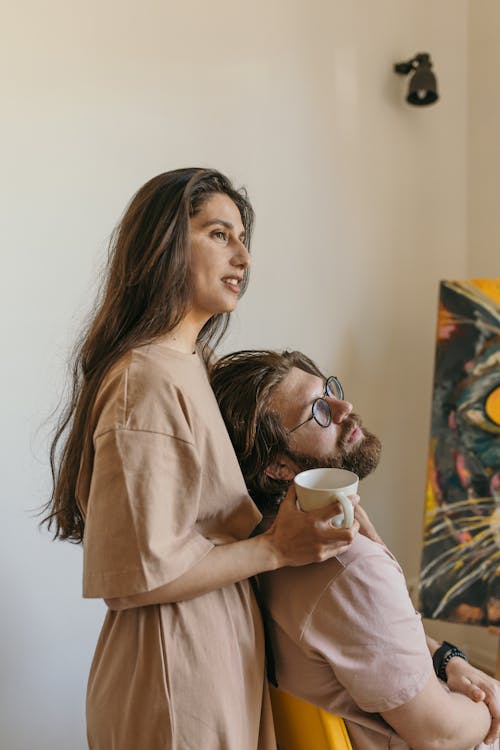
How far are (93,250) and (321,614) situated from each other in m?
1.08

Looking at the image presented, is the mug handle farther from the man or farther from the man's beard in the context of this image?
the man's beard

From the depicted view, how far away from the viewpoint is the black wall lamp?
2.35 meters

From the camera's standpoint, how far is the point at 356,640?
3.34 feet

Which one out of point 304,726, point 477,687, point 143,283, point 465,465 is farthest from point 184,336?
point 465,465

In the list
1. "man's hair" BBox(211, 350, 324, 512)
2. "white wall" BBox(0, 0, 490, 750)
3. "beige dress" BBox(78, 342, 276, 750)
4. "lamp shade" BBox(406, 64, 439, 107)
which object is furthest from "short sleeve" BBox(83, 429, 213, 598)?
"lamp shade" BBox(406, 64, 439, 107)

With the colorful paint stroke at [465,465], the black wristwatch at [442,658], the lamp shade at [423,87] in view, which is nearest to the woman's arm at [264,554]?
the black wristwatch at [442,658]

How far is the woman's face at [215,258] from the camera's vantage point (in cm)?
115

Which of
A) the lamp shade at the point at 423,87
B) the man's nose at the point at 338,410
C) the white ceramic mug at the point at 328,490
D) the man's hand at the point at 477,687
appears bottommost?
the man's hand at the point at 477,687

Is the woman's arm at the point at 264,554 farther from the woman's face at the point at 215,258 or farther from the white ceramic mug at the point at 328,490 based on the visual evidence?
the woman's face at the point at 215,258

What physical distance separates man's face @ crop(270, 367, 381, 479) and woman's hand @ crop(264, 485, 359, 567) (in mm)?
203

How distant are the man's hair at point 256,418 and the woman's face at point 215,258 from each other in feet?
0.46

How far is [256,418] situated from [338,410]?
5.8 inches

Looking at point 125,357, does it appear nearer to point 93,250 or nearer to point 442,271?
point 93,250

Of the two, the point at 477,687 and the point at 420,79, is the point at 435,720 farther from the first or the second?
the point at 420,79
